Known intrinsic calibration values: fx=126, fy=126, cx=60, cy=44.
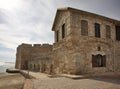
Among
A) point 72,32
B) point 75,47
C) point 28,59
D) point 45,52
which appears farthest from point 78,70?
point 28,59

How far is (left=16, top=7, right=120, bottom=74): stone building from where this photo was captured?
480 inches

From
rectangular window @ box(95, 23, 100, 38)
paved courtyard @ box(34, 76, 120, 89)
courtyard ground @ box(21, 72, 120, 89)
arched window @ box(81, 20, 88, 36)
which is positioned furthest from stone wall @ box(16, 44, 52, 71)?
paved courtyard @ box(34, 76, 120, 89)

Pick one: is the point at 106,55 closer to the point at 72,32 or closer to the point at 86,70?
the point at 86,70

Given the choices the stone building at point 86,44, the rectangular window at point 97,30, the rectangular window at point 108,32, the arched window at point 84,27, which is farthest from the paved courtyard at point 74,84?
the rectangular window at point 108,32

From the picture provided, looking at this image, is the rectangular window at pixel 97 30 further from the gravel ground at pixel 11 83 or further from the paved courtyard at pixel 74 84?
the gravel ground at pixel 11 83

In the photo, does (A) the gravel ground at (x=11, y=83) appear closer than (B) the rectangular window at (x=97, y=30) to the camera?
Yes

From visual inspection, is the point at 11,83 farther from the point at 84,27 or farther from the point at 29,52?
the point at 29,52

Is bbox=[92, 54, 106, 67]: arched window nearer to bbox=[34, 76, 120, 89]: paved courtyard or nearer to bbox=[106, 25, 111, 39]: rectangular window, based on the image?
bbox=[106, 25, 111, 39]: rectangular window

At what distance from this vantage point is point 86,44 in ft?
41.9

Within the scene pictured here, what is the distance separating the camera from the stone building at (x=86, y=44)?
480 inches

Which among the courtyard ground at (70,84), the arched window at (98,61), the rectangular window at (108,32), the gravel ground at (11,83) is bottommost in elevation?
the gravel ground at (11,83)

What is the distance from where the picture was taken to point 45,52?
3094 centimetres

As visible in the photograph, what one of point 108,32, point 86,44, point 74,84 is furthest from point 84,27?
point 74,84

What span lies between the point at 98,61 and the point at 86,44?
2.51 m
